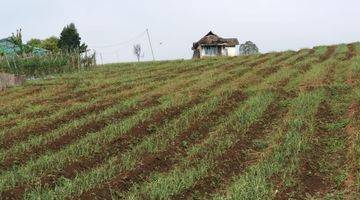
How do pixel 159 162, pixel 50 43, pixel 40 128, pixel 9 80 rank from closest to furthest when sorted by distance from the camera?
Answer: 1. pixel 159 162
2. pixel 40 128
3. pixel 9 80
4. pixel 50 43

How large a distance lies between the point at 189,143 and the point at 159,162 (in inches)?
68.3

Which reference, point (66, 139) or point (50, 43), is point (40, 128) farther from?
point (50, 43)

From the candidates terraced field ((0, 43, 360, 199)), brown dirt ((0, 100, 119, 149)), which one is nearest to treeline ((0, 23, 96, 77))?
terraced field ((0, 43, 360, 199))

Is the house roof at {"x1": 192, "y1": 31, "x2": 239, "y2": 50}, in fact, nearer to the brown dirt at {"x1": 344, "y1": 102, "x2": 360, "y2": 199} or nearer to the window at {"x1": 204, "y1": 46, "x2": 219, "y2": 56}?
the window at {"x1": 204, "y1": 46, "x2": 219, "y2": 56}

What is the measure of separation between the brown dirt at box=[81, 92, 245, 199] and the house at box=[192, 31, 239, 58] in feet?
201

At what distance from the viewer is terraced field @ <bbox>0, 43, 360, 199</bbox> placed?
9.59 m

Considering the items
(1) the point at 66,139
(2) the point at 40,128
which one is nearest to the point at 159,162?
(1) the point at 66,139

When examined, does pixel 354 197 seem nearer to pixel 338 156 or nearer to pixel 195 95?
pixel 338 156

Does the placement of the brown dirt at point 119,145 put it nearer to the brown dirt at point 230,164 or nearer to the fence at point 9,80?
the brown dirt at point 230,164

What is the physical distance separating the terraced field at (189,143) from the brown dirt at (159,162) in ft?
0.08

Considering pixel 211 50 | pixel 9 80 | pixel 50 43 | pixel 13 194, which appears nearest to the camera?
pixel 13 194

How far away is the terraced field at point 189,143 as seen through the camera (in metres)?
9.59

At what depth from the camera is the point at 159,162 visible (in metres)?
11.2

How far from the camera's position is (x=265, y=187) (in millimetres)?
9320
